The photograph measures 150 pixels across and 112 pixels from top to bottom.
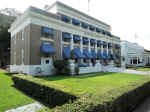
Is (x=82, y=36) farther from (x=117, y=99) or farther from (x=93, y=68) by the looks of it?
(x=117, y=99)

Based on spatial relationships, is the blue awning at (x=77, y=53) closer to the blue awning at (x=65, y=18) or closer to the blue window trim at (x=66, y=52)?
the blue window trim at (x=66, y=52)

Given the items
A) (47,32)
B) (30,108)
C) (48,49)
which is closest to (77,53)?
(48,49)

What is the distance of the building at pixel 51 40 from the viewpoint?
53.1 feet

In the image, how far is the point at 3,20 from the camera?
32.6m

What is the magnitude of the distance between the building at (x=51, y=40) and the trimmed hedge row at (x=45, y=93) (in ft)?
28.4

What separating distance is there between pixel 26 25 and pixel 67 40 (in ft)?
28.6

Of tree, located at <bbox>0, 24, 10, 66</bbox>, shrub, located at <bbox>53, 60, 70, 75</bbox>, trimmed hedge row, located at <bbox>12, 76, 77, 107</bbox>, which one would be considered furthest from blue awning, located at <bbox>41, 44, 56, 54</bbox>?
tree, located at <bbox>0, 24, 10, 66</bbox>

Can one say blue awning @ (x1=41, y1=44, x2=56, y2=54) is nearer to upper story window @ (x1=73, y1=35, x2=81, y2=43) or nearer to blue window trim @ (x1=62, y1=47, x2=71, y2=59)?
blue window trim @ (x1=62, y1=47, x2=71, y2=59)

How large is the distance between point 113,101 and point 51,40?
54.3ft

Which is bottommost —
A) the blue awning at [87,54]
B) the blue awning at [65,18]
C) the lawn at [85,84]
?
the lawn at [85,84]

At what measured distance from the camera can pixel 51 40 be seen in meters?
18.4

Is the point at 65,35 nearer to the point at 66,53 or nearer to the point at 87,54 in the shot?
the point at 66,53

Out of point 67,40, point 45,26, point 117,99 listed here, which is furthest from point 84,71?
point 117,99

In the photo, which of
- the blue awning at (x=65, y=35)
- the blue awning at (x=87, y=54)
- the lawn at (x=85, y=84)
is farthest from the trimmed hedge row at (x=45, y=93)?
the blue awning at (x=87, y=54)
